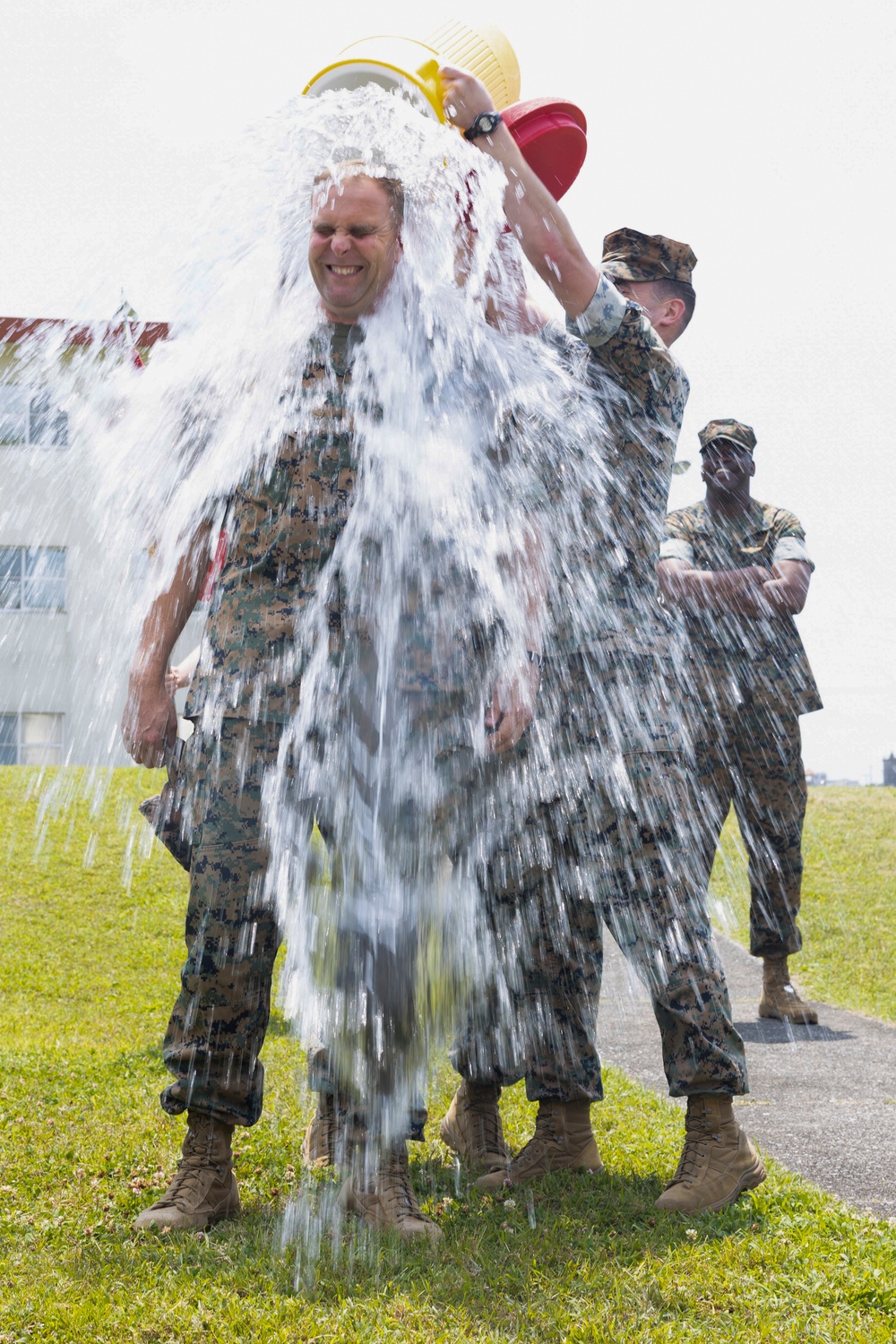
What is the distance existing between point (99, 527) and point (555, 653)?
1.79m

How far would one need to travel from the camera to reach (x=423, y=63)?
329cm

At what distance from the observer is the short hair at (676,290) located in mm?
4273

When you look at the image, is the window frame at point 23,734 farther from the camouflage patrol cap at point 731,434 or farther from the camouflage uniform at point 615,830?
the camouflage uniform at point 615,830

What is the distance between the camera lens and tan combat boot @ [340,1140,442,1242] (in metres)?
2.94

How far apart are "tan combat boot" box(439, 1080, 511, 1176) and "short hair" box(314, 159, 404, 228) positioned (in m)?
2.54

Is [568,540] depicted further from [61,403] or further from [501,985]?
[61,403]

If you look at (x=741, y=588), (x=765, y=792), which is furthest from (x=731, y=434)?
(x=765, y=792)

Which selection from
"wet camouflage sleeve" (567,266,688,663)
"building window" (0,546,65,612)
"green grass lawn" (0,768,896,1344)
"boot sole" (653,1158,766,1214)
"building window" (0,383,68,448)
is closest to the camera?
"green grass lawn" (0,768,896,1344)

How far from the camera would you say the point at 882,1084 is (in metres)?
4.98

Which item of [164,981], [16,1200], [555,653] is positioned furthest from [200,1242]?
[164,981]

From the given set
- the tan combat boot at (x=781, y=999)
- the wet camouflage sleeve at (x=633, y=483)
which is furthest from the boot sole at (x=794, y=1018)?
the wet camouflage sleeve at (x=633, y=483)

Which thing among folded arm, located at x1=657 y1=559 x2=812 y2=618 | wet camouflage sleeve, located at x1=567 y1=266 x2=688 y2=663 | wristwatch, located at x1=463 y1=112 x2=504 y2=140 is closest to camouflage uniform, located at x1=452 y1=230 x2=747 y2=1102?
wet camouflage sleeve, located at x1=567 y1=266 x2=688 y2=663

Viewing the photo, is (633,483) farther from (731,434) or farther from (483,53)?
(731,434)

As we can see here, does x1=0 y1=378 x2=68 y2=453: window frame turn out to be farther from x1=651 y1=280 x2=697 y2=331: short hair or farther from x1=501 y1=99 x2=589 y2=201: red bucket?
x1=501 y1=99 x2=589 y2=201: red bucket
